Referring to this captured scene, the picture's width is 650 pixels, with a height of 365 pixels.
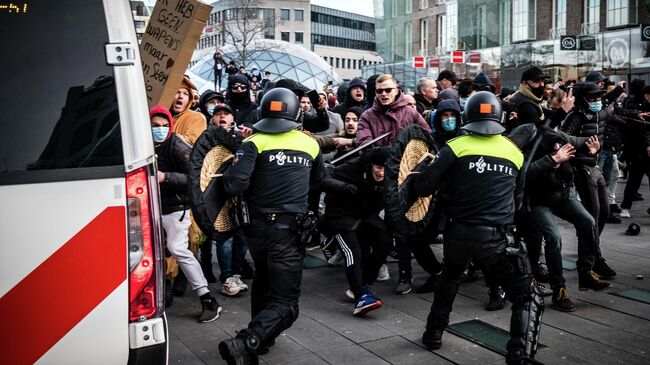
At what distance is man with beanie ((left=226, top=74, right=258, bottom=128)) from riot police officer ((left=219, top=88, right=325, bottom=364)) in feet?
11.6

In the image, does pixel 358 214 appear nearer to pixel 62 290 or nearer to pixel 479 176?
pixel 479 176

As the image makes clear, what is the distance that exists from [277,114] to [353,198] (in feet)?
5.53

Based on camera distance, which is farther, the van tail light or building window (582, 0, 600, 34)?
building window (582, 0, 600, 34)

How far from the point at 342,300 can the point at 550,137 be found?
2410 millimetres

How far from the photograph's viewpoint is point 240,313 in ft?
19.9

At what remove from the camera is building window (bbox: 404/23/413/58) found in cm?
4697

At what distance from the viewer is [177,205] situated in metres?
5.94

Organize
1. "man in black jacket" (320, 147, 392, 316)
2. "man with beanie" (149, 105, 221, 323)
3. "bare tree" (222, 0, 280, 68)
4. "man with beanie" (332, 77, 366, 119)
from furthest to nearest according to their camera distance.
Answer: "bare tree" (222, 0, 280, 68), "man with beanie" (332, 77, 366, 119), "man in black jacket" (320, 147, 392, 316), "man with beanie" (149, 105, 221, 323)

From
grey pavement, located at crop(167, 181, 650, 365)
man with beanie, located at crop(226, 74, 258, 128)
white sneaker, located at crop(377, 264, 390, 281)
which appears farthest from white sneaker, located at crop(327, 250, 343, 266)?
man with beanie, located at crop(226, 74, 258, 128)

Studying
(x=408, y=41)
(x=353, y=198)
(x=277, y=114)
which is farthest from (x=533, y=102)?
(x=408, y=41)

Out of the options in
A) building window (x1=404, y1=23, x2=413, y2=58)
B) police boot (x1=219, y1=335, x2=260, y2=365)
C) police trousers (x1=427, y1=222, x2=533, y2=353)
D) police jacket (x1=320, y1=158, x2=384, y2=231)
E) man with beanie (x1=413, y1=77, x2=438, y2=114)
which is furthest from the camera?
building window (x1=404, y1=23, x2=413, y2=58)

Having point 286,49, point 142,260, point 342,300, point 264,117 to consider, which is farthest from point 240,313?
point 286,49

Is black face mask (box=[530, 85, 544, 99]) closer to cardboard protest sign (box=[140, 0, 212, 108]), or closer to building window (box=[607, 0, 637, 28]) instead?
cardboard protest sign (box=[140, 0, 212, 108])

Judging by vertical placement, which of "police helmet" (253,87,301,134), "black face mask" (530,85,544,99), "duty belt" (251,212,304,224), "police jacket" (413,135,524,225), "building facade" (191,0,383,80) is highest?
"building facade" (191,0,383,80)
